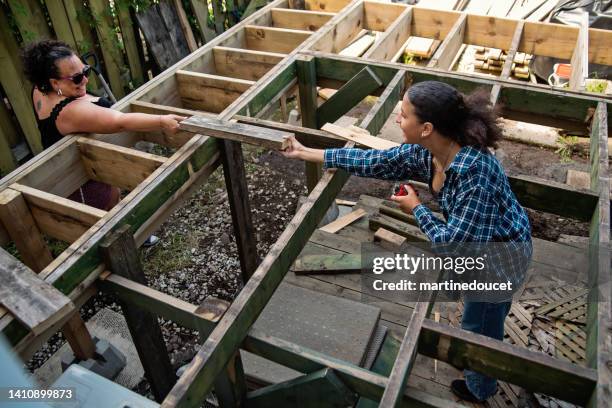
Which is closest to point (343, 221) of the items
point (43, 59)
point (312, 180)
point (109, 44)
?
point (312, 180)

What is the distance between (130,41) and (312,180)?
3638mm

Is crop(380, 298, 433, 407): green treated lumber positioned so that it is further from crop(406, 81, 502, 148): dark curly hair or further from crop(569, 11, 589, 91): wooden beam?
crop(569, 11, 589, 91): wooden beam

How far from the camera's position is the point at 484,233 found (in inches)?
108

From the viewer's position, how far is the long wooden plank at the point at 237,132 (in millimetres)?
3465

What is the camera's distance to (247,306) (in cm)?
251

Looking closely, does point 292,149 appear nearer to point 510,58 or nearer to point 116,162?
point 116,162

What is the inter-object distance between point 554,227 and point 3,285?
575cm

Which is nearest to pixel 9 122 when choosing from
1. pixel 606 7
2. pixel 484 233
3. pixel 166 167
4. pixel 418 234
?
pixel 166 167

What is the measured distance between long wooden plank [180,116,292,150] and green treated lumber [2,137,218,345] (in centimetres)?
12

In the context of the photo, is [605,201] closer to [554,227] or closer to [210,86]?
[554,227]

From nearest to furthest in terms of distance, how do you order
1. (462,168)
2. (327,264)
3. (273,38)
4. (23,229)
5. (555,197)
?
(462,168) → (23,229) → (555,197) → (327,264) → (273,38)

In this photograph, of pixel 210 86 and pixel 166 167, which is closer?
pixel 166 167

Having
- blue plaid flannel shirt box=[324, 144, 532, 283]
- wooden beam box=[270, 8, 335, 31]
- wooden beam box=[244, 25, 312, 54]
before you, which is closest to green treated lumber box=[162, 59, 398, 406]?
blue plaid flannel shirt box=[324, 144, 532, 283]

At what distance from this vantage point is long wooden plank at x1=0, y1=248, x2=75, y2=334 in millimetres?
2273
